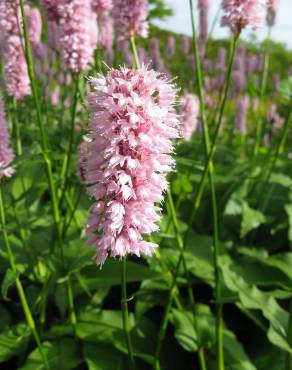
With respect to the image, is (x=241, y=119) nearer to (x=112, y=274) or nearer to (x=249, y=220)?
(x=249, y=220)

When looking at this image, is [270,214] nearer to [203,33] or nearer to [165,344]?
[165,344]

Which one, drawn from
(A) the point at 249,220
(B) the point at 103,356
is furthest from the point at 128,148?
(A) the point at 249,220

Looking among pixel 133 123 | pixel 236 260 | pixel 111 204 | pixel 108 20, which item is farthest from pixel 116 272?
pixel 108 20

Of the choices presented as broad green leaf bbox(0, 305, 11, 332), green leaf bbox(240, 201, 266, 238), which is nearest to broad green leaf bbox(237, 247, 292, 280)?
green leaf bbox(240, 201, 266, 238)

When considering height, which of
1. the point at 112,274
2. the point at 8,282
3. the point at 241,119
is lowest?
the point at 241,119

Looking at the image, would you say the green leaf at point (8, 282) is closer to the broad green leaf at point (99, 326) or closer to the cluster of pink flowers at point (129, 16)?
the broad green leaf at point (99, 326)

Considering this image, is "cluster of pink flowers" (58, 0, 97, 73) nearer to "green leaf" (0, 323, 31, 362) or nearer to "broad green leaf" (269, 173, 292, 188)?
"green leaf" (0, 323, 31, 362)

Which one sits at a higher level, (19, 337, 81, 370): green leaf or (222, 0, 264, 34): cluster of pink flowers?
(222, 0, 264, 34): cluster of pink flowers

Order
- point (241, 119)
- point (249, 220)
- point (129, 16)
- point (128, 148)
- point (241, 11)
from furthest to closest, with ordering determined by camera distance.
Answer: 1. point (241, 119)
2. point (249, 220)
3. point (129, 16)
4. point (241, 11)
5. point (128, 148)
